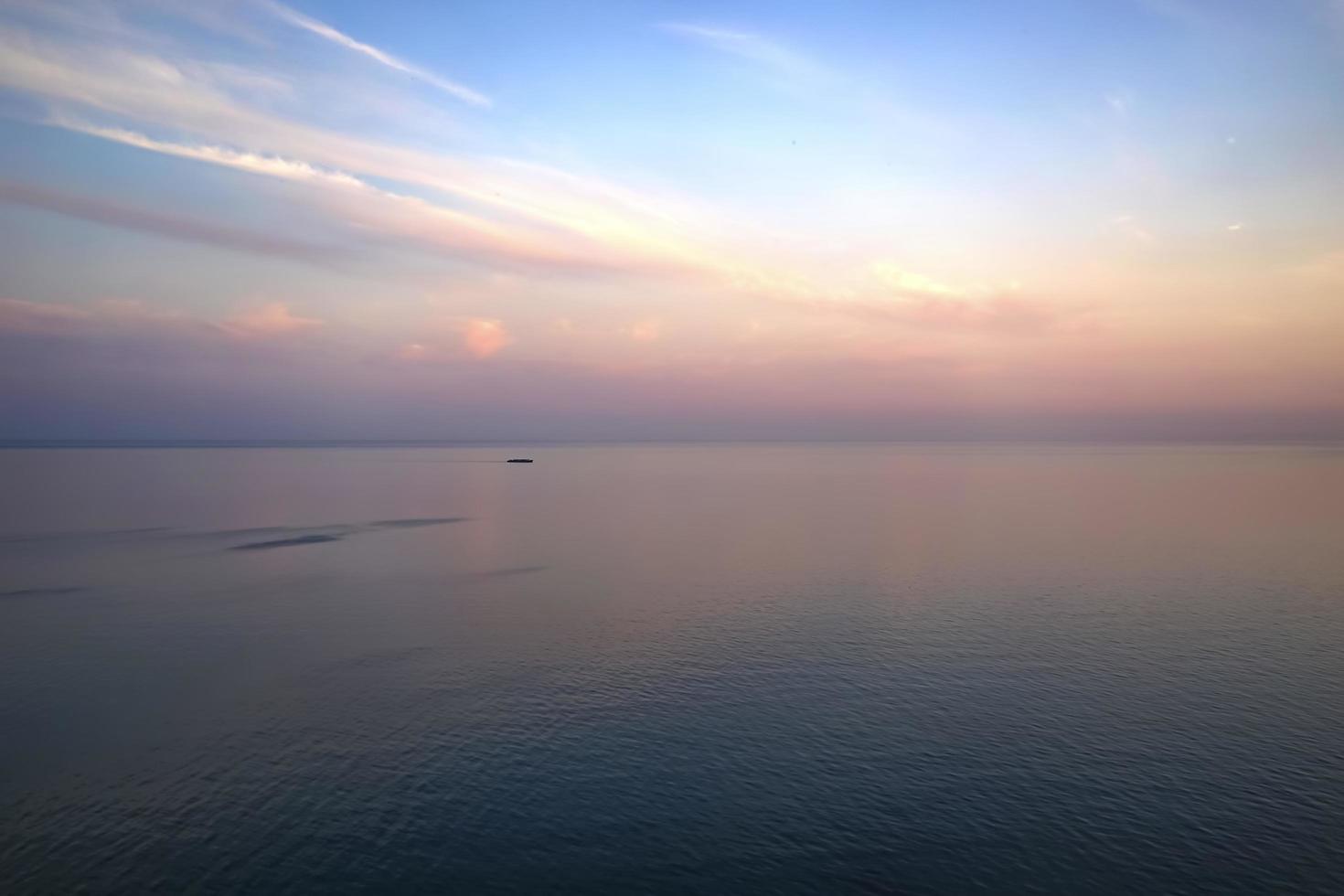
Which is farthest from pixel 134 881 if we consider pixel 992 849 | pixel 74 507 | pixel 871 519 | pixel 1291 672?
pixel 74 507

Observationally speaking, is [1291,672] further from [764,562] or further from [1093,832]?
[764,562]

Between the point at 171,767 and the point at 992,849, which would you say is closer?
the point at 992,849

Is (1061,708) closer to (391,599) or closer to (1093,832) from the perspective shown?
(1093,832)

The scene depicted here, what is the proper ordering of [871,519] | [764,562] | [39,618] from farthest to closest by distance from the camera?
[871,519], [764,562], [39,618]

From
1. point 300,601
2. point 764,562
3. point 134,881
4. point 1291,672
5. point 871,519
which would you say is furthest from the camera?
point 871,519

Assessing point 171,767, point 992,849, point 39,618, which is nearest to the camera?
point 992,849

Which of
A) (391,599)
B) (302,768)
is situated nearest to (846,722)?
(302,768)
